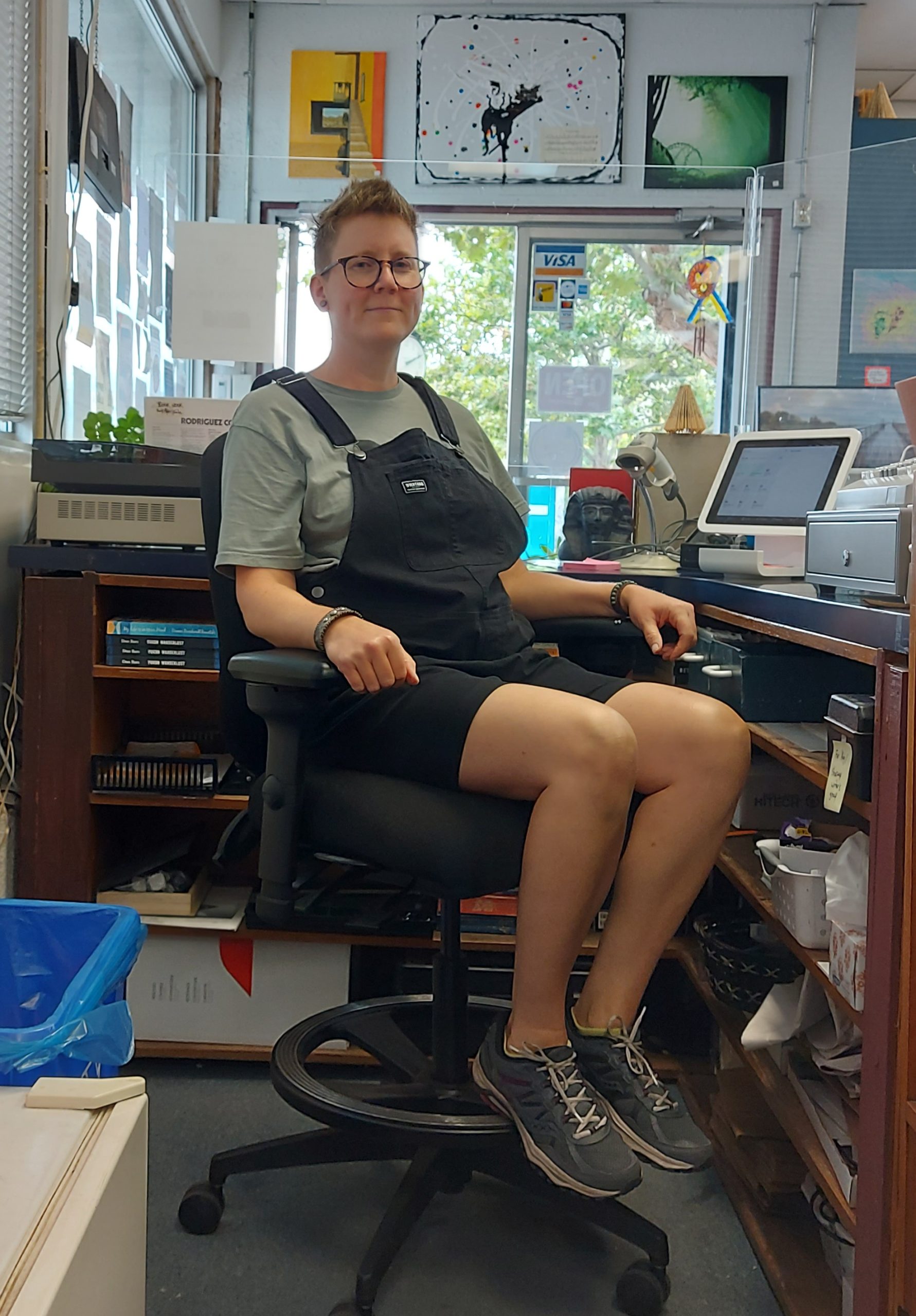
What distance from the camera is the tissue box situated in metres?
1.17

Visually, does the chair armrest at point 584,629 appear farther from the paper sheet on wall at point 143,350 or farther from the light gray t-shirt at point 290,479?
the paper sheet on wall at point 143,350

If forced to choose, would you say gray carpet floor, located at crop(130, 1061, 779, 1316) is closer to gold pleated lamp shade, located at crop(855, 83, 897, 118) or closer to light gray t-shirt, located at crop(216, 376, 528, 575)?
light gray t-shirt, located at crop(216, 376, 528, 575)

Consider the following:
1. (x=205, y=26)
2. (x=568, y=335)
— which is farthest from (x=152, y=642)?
(x=205, y=26)


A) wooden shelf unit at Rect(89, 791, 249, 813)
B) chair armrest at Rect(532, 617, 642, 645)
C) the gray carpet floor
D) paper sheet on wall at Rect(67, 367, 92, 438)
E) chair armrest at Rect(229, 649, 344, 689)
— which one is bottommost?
the gray carpet floor

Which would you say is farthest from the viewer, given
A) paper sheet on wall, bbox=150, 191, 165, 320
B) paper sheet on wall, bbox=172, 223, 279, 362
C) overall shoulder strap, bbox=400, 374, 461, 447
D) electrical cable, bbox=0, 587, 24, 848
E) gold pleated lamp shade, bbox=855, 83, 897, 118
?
gold pleated lamp shade, bbox=855, 83, 897, 118

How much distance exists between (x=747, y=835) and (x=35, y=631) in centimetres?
123

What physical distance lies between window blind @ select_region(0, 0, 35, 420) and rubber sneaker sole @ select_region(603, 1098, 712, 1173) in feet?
5.02

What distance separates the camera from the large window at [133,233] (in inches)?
96.4

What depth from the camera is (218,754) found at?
2.19 metres

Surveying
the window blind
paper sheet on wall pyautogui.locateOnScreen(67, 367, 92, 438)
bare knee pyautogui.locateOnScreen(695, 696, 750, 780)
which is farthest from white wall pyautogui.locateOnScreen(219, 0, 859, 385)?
bare knee pyautogui.locateOnScreen(695, 696, 750, 780)

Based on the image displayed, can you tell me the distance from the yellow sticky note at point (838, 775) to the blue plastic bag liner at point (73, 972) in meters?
0.78

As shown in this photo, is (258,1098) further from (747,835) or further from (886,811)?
(886,811)

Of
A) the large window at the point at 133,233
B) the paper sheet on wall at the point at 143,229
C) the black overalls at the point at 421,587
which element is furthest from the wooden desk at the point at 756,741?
the paper sheet on wall at the point at 143,229

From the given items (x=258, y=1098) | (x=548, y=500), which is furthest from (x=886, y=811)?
(x=548, y=500)
